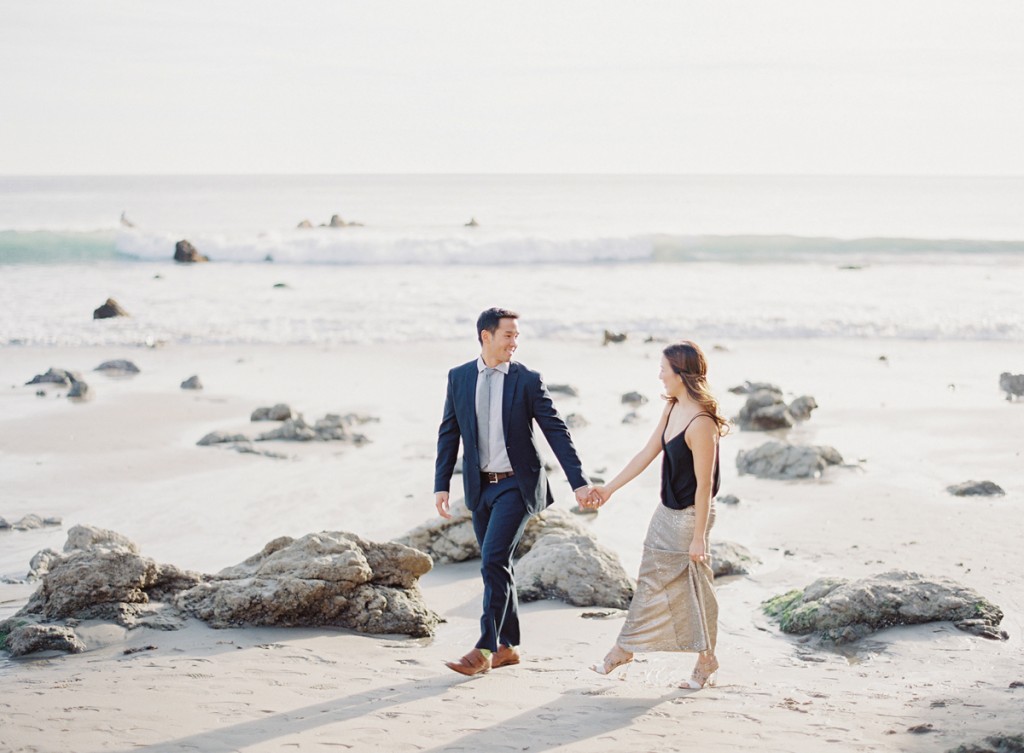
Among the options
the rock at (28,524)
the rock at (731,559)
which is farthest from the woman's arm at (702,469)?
the rock at (28,524)

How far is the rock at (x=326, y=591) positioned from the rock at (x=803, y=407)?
7.24 metres

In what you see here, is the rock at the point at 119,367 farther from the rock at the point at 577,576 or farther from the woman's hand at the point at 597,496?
the woman's hand at the point at 597,496

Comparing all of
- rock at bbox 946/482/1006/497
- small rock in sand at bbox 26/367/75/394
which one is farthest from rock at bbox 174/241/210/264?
rock at bbox 946/482/1006/497

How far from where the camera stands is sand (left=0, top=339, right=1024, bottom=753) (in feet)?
15.4

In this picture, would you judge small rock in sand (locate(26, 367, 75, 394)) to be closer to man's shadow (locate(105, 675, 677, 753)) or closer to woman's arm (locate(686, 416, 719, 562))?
man's shadow (locate(105, 675, 677, 753))

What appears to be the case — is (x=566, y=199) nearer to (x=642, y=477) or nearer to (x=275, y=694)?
(x=642, y=477)

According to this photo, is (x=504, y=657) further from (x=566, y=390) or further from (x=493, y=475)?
(x=566, y=390)

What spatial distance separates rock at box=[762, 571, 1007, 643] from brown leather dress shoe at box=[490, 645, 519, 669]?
1.73 meters

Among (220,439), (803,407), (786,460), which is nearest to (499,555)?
(786,460)

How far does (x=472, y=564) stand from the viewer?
310 inches

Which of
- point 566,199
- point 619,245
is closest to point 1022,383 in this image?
point 619,245

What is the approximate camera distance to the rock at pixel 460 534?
25.6 feet

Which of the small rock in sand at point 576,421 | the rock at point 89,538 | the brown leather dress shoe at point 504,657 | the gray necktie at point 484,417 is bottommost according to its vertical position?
the brown leather dress shoe at point 504,657

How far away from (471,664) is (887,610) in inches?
99.2
